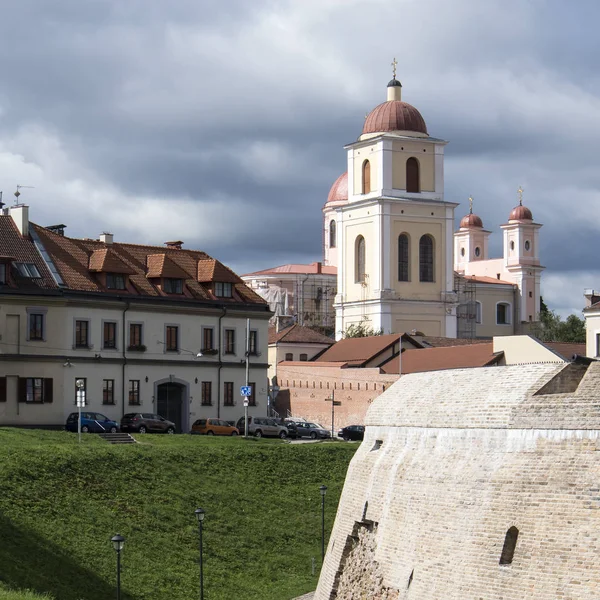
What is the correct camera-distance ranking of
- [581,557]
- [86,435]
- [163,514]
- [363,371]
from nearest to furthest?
1. [581,557]
2. [163,514]
3. [86,435]
4. [363,371]

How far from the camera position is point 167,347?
6188cm

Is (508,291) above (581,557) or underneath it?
above

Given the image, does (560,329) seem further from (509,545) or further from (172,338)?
(509,545)

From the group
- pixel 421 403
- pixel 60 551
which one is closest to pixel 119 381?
pixel 60 551

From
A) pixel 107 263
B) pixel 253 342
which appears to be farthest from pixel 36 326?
pixel 253 342

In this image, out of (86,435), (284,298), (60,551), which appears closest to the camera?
(60,551)

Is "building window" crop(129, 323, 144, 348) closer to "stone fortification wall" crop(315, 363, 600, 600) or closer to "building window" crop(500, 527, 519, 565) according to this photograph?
"stone fortification wall" crop(315, 363, 600, 600)

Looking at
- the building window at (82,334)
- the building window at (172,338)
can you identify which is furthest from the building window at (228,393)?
the building window at (82,334)

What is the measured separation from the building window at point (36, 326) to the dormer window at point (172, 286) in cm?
753

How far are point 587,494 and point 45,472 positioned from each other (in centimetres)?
2620

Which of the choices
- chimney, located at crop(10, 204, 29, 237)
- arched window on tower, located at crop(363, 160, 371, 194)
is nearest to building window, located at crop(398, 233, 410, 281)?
arched window on tower, located at crop(363, 160, 371, 194)

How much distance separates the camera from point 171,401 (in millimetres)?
62500

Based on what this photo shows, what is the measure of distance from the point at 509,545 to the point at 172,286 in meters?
44.6

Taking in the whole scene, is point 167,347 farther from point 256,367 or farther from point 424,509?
point 424,509
